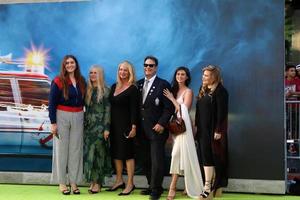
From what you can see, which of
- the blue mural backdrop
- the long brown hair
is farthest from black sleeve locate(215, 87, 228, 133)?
the long brown hair

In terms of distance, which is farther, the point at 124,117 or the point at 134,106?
the point at 124,117

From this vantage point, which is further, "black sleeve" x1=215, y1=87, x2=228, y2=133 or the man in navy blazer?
the man in navy blazer

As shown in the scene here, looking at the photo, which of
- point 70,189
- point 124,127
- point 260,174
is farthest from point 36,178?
point 260,174

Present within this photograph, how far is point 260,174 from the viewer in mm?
7145

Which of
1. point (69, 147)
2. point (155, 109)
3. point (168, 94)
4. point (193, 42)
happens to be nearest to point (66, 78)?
point (69, 147)

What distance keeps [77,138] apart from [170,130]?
4.39ft

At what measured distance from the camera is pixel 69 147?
7055 mm

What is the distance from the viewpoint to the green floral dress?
281 inches

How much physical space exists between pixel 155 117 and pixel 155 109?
106 mm

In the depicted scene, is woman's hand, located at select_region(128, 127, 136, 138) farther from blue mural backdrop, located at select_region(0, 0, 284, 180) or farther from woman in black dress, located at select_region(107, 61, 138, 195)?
blue mural backdrop, located at select_region(0, 0, 284, 180)

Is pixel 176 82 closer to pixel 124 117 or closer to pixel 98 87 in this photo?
pixel 124 117

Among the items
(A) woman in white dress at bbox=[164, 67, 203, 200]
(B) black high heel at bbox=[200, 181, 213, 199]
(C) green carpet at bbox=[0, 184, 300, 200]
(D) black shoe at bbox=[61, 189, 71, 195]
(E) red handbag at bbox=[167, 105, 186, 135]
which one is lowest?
(C) green carpet at bbox=[0, 184, 300, 200]

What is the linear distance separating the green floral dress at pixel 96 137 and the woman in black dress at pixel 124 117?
117 mm

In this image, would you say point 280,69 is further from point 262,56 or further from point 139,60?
point 139,60
